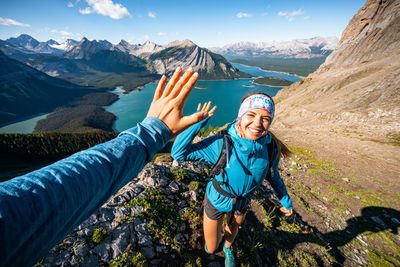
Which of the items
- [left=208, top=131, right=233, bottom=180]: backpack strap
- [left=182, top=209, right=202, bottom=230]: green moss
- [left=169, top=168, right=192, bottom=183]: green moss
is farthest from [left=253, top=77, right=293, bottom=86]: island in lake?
[left=208, top=131, right=233, bottom=180]: backpack strap

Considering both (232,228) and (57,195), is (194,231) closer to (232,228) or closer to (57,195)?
(232,228)

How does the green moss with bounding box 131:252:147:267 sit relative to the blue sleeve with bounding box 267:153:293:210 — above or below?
below

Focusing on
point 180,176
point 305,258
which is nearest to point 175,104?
point 180,176

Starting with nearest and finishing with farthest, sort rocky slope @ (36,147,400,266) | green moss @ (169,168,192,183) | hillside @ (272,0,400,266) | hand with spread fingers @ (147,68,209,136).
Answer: hand with spread fingers @ (147,68,209,136)
rocky slope @ (36,147,400,266)
green moss @ (169,168,192,183)
hillside @ (272,0,400,266)

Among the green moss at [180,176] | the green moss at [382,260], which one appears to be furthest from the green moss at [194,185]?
the green moss at [382,260]

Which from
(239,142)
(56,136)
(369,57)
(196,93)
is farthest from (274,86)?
(239,142)

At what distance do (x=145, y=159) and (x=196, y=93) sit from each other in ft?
526

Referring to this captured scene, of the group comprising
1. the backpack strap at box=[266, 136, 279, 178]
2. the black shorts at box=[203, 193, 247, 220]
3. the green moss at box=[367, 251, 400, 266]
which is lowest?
the green moss at box=[367, 251, 400, 266]

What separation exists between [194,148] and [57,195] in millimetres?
1893

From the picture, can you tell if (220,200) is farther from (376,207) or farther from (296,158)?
(296,158)

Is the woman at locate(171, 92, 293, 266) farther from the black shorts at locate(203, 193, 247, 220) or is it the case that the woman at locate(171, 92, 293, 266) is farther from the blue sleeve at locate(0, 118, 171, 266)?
the blue sleeve at locate(0, 118, 171, 266)

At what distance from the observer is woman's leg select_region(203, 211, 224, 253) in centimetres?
326

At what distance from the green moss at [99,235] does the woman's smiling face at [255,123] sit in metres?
3.45

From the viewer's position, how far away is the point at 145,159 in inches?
65.1
